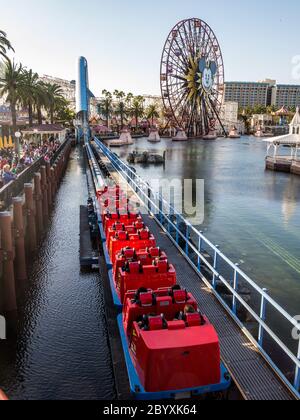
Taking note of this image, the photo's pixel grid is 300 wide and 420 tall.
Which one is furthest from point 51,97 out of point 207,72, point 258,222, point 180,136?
point 180,136

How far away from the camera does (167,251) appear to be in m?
13.4

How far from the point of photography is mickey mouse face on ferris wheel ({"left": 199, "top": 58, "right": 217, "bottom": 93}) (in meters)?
102

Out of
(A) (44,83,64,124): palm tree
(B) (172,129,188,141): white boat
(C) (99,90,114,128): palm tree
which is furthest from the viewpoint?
(C) (99,90,114,128): palm tree

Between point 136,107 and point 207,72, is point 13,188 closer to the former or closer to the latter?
point 207,72

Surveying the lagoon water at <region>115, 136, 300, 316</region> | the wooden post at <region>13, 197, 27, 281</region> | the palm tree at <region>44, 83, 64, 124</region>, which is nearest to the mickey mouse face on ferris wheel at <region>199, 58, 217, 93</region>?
the palm tree at <region>44, 83, 64, 124</region>

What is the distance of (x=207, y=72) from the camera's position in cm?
10394

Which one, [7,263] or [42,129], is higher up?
[42,129]

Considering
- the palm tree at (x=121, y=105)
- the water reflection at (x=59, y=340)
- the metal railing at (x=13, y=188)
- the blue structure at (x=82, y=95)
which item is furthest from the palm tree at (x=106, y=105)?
the water reflection at (x=59, y=340)

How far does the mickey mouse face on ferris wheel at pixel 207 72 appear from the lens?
102 metres

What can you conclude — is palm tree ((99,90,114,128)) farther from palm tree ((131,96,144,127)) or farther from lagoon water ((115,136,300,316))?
lagoon water ((115,136,300,316))

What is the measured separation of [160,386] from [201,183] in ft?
125

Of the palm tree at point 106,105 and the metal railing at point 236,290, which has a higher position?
the palm tree at point 106,105

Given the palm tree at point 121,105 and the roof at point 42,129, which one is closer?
the roof at point 42,129

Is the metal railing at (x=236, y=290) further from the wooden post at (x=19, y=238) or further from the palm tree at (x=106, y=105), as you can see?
the palm tree at (x=106, y=105)
